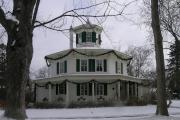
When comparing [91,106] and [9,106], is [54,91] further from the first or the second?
[9,106]

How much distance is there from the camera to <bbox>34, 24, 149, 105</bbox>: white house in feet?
157

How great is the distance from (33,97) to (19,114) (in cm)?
4388

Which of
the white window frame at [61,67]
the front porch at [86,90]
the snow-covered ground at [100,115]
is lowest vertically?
the snow-covered ground at [100,115]

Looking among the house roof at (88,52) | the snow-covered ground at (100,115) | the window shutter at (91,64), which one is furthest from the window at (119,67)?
the snow-covered ground at (100,115)

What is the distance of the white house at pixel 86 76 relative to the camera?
48.0 m

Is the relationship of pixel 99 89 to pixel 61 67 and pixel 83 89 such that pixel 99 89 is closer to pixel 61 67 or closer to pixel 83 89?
pixel 83 89

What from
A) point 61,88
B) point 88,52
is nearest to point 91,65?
point 88,52

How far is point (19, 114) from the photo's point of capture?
45.4ft

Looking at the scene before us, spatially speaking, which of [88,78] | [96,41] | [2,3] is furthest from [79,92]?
[2,3]

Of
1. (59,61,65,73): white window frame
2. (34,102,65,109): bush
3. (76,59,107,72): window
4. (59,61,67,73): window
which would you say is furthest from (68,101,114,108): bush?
(59,61,65,73): white window frame

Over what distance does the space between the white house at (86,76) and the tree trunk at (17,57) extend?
3287 cm

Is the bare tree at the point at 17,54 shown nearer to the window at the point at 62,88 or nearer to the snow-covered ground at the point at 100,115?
the snow-covered ground at the point at 100,115

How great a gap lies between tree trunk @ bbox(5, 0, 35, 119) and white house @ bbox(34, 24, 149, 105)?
32869mm

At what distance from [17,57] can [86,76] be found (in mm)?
33717
